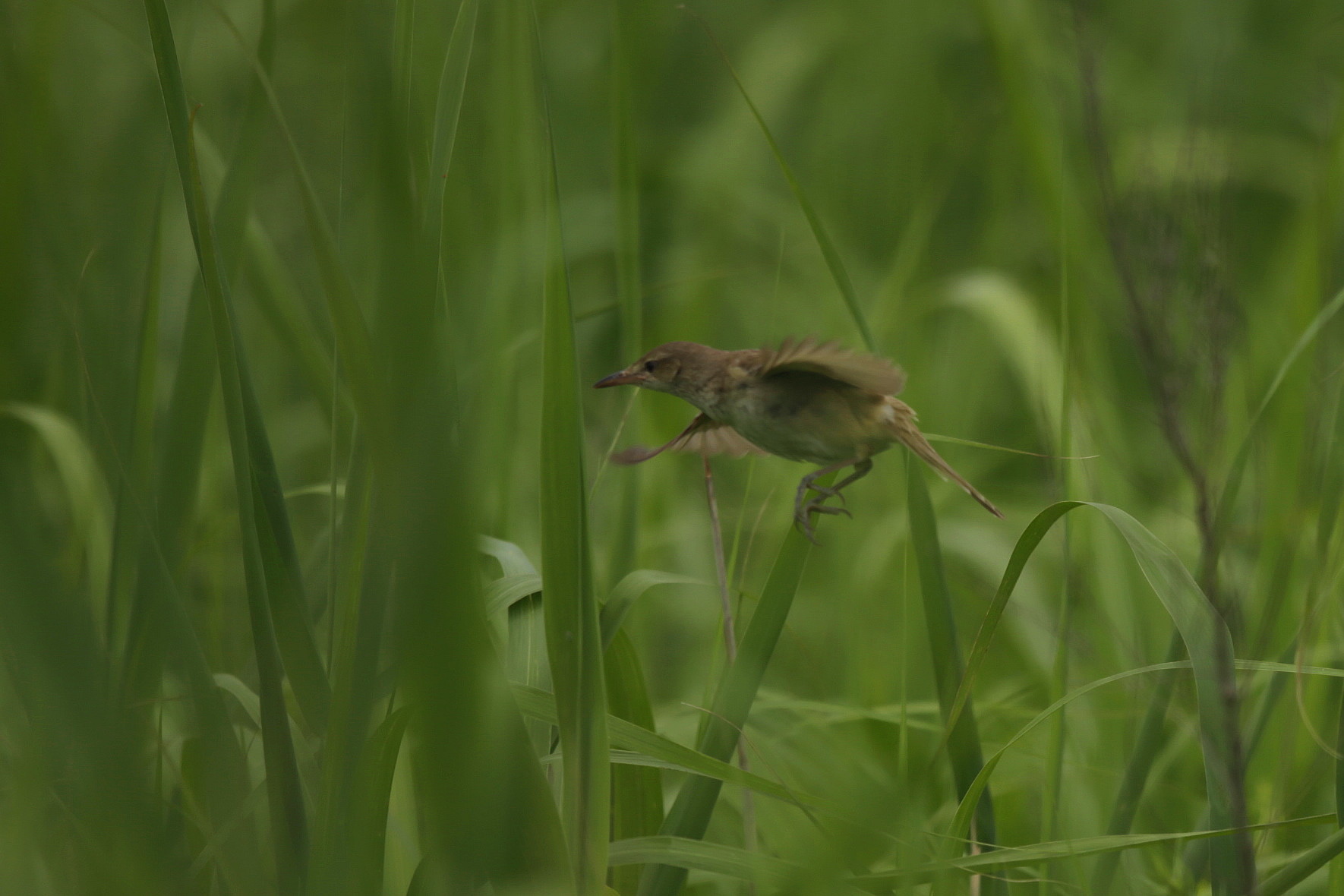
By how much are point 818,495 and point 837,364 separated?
0.27 metres

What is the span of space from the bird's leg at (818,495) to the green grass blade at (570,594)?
0.43 m

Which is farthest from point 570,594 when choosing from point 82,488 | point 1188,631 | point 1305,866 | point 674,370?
point 82,488

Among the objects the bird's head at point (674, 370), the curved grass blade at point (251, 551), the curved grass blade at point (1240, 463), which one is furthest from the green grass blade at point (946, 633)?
the curved grass blade at point (251, 551)

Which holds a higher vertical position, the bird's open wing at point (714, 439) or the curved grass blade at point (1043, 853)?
the bird's open wing at point (714, 439)

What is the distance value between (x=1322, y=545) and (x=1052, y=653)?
3.54 feet

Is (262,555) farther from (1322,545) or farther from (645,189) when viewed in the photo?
(645,189)

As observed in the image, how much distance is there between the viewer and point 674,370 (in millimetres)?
2102

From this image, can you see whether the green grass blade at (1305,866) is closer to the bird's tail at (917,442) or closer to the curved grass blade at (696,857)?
the curved grass blade at (696,857)

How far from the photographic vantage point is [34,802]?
1.00 m

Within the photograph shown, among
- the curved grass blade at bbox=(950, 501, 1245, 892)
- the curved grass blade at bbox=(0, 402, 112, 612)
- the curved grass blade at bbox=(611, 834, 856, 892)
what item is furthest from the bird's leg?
the curved grass blade at bbox=(0, 402, 112, 612)

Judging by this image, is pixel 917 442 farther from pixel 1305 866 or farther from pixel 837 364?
pixel 1305 866

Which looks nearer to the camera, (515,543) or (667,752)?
(667,752)

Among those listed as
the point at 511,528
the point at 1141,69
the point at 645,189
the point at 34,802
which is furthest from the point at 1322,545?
the point at 1141,69

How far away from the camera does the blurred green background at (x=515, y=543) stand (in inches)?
33.9
